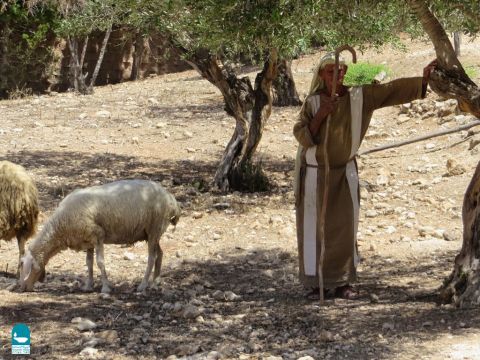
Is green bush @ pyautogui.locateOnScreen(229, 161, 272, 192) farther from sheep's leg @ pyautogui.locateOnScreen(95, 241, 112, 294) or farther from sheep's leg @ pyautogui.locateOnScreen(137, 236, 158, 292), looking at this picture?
sheep's leg @ pyautogui.locateOnScreen(95, 241, 112, 294)

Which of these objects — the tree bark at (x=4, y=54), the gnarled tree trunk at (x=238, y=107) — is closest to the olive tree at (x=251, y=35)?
the gnarled tree trunk at (x=238, y=107)

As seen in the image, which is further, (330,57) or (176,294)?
(176,294)

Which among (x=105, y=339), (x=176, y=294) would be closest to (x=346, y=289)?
(x=176, y=294)

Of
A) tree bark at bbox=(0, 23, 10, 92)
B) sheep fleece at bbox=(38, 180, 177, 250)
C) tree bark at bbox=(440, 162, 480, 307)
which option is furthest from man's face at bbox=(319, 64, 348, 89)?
→ tree bark at bbox=(0, 23, 10, 92)

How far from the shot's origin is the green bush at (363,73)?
1730 cm

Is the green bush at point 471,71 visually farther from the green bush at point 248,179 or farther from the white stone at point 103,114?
the white stone at point 103,114

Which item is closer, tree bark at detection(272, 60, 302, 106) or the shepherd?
the shepherd

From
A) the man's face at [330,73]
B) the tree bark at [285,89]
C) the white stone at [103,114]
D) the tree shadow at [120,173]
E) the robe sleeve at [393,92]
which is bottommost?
the tree shadow at [120,173]

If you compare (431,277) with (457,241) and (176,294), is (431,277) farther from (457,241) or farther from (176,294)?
(176,294)

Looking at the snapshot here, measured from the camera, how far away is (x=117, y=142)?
14.7m

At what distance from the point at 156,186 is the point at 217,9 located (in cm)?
173

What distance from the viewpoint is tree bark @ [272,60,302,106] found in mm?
17031

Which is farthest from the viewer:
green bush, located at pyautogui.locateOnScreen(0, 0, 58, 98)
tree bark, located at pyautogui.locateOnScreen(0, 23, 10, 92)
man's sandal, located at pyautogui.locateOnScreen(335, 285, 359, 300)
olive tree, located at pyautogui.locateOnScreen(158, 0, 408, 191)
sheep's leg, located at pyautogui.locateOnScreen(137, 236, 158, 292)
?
tree bark, located at pyautogui.locateOnScreen(0, 23, 10, 92)

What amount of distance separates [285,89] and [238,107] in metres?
6.08
